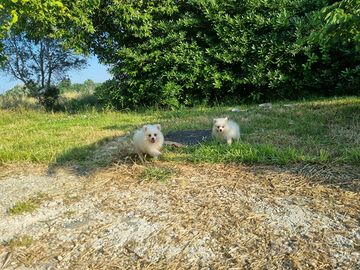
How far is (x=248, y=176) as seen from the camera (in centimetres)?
313

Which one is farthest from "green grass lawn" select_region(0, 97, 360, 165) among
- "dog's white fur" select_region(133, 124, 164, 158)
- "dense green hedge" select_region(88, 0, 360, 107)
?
"dense green hedge" select_region(88, 0, 360, 107)

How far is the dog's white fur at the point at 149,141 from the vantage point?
394 centimetres

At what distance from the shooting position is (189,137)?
496 centimetres

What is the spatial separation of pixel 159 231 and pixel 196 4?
9046mm

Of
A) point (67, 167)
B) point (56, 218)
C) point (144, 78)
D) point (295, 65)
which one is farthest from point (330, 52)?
point (56, 218)

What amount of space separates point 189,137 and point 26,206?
295cm

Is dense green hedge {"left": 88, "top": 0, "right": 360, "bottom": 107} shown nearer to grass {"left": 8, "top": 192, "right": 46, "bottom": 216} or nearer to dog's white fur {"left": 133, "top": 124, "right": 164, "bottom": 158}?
dog's white fur {"left": 133, "top": 124, "right": 164, "bottom": 158}

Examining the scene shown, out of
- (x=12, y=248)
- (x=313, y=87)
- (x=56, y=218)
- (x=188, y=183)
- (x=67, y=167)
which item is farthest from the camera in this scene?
(x=313, y=87)

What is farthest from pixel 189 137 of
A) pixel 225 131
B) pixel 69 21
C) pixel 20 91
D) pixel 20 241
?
pixel 20 91

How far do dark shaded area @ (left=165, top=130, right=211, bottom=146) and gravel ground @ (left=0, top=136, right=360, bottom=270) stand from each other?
4.11ft

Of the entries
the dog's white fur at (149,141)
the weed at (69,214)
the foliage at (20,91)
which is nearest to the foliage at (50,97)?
the foliage at (20,91)

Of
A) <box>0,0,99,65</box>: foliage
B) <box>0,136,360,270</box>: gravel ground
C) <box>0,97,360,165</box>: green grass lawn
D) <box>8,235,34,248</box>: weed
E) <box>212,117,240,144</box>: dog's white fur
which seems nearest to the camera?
<box>0,136,360,270</box>: gravel ground

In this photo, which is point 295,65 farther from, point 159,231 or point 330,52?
point 159,231

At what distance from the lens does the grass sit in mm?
2609
